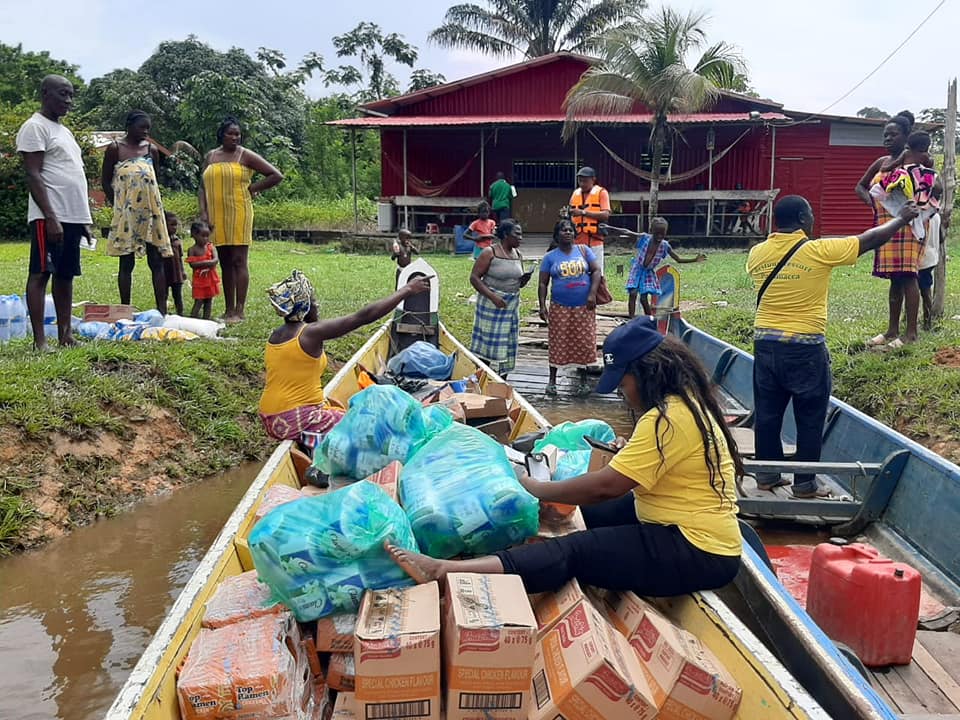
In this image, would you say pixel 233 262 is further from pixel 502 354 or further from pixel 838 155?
pixel 838 155

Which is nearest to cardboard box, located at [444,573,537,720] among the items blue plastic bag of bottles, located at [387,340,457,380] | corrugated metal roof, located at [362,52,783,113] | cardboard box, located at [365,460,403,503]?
cardboard box, located at [365,460,403,503]

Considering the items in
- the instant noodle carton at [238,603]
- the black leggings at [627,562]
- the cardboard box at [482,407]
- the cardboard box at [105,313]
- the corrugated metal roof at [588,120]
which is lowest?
the instant noodle carton at [238,603]

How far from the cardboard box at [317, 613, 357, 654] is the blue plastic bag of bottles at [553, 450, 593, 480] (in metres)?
1.14

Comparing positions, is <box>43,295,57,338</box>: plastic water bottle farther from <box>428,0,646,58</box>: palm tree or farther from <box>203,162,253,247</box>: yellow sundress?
<box>428,0,646,58</box>: palm tree

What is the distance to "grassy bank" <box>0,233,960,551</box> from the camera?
4.89 meters

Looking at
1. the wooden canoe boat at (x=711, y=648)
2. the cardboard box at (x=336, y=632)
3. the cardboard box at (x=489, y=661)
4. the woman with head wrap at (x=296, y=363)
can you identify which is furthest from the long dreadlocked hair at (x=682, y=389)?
the woman with head wrap at (x=296, y=363)

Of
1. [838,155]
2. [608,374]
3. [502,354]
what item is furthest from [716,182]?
[608,374]

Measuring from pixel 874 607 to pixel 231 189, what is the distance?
22.0 feet

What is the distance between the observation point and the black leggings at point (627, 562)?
8.78ft

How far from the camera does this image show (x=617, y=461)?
2.68m

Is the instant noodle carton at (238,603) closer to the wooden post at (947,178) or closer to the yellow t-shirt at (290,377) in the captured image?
the yellow t-shirt at (290,377)

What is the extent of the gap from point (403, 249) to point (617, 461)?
653cm

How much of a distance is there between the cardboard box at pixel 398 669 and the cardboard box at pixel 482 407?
245 centimetres

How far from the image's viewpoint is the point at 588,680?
215cm
